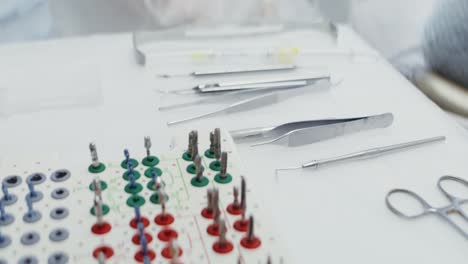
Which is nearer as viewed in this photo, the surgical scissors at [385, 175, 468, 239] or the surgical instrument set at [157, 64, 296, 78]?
the surgical scissors at [385, 175, 468, 239]

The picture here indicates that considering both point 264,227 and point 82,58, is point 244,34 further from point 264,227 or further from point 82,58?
point 264,227

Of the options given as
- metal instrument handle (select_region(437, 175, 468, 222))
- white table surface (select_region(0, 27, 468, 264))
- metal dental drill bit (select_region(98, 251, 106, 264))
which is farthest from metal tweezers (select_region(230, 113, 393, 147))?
metal dental drill bit (select_region(98, 251, 106, 264))

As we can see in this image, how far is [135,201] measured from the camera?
479mm

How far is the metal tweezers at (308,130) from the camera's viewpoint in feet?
1.98

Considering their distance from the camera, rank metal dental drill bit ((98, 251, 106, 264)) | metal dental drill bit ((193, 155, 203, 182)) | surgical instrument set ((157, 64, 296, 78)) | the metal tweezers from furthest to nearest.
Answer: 1. surgical instrument set ((157, 64, 296, 78))
2. the metal tweezers
3. metal dental drill bit ((193, 155, 203, 182))
4. metal dental drill bit ((98, 251, 106, 264))

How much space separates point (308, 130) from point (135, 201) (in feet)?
0.71

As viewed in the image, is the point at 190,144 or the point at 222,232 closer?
the point at 222,232

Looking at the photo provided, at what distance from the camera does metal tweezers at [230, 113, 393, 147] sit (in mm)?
602

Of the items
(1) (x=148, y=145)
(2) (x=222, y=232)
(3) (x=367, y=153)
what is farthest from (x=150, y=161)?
(3) (x=367, y=153)

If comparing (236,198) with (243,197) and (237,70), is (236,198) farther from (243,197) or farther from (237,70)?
(237,70)

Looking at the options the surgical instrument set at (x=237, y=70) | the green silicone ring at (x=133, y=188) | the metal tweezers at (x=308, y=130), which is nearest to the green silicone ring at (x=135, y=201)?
the green silicone ring at (x=133, y=188)

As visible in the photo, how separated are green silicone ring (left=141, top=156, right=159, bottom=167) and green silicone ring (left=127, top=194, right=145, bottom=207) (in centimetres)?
5

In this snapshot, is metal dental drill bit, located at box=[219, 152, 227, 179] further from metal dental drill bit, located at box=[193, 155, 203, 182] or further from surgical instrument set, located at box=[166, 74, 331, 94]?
surgical instrument set, located at box=[166, 74, 331, 94]

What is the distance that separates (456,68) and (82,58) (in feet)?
1.74
